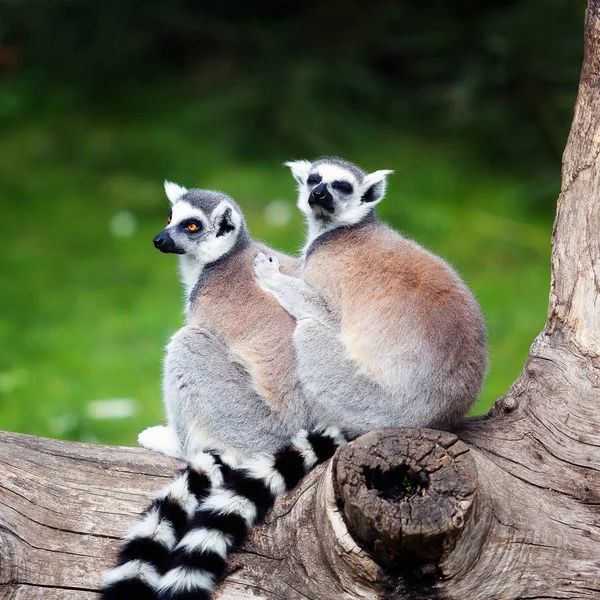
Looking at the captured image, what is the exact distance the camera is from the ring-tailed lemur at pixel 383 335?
3.21 meters

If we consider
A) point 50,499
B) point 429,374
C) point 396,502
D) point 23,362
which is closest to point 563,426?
point 429,374

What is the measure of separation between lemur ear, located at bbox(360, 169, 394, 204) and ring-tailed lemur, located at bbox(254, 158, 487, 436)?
249 mm

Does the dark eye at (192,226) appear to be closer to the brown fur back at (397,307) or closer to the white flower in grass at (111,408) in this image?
the brown fur back at (397,307)

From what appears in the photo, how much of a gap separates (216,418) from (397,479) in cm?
89

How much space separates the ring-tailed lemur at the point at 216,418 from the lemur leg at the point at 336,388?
0.08 metres

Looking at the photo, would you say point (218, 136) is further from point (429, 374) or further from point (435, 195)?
point (429, 374)

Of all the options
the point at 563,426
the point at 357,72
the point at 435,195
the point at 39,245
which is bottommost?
the point at 563,426

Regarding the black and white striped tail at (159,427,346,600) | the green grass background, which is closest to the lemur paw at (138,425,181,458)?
the black and white striped tail at (159,427,346,600)

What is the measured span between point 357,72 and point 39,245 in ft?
11.7

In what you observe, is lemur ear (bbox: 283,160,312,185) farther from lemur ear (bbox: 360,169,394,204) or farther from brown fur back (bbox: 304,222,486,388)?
brown fur back (bbox: 304,222,486,388)

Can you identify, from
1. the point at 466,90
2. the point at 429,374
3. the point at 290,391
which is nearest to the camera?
the point at 429,374

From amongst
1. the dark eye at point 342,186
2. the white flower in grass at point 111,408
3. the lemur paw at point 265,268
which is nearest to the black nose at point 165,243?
the lemur paw at point 265,268

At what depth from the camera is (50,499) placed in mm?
3273

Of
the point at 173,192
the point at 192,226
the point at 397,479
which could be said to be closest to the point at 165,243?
the point at 192,226
